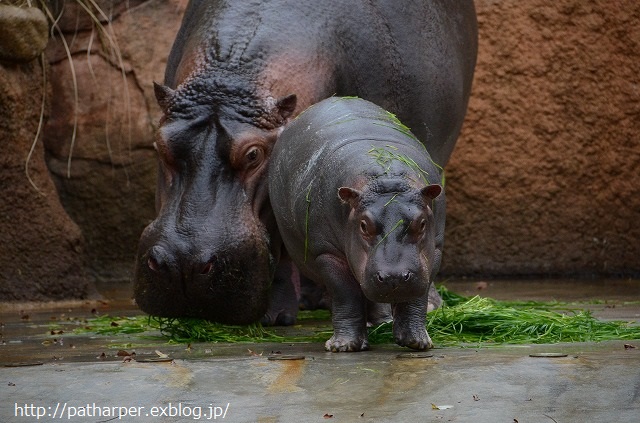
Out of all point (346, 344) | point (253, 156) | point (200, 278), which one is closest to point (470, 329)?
point (346, 344)

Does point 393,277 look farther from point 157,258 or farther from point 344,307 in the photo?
point 157,258

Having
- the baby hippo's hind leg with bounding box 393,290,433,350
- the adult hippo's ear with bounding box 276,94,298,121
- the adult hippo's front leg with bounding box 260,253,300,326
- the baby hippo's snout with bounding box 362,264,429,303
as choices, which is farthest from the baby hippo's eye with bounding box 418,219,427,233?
the adult hippo's front leg with bounding box 260,253,300,326

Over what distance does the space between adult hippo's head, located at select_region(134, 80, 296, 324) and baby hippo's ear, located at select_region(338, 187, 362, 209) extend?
0.90m

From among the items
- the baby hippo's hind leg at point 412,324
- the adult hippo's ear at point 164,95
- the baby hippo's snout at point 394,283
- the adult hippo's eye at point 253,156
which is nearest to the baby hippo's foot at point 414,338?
the baby hippo's hind leg at point 412,324

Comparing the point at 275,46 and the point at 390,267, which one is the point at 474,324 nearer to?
the point at 390,267

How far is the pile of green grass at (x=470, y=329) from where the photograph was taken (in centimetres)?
452

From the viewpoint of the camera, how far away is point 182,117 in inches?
209

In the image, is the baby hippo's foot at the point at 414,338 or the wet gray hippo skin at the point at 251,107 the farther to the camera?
the wet gray hippo skin at the point at 251,107

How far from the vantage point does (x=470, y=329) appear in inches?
188

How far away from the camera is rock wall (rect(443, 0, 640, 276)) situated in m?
8.45

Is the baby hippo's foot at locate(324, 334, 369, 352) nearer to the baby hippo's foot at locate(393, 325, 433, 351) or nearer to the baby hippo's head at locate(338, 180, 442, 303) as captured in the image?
the baby hippo's foot at locate(393, 325, 433, 351)

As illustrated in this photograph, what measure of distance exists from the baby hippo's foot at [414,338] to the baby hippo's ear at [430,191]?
1.56 feet

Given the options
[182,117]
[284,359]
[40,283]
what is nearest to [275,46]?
[182,117]

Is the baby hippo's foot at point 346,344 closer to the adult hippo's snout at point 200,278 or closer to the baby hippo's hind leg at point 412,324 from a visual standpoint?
the baby hippo's hind leg at point 412,324
